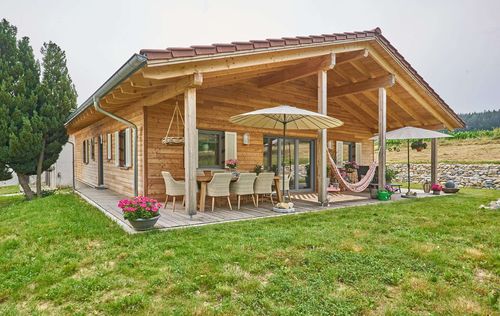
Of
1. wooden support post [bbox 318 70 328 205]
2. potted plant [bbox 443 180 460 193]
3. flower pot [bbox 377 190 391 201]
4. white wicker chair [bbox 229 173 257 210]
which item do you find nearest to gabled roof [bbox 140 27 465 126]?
wooden support post [bbox 318 70 328 205]

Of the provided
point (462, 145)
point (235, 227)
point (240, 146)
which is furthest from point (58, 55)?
point (462, 145)

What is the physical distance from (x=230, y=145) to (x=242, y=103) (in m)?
1.20

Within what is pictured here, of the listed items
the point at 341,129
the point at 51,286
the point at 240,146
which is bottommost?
the point at 51,286

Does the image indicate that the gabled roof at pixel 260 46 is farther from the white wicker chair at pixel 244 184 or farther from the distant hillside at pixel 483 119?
the distant hillside at pixel 483 119

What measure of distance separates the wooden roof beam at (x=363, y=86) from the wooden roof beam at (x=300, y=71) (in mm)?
2114

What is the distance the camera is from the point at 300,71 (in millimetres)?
7277

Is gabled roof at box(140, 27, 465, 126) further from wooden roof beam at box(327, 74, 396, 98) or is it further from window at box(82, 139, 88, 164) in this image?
window at box(82, 139, 88, 164)

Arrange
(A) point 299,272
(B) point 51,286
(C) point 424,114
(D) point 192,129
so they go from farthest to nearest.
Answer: (C) point 424,114, (D) point 192,129, (A) point 299,272, (B) point 51,286

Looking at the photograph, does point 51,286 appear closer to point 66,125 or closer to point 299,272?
point 299,272

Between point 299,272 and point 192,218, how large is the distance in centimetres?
253

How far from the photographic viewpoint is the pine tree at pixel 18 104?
8.66m

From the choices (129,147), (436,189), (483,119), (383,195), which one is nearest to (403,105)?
(436,189)

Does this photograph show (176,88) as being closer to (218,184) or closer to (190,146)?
(190,146)

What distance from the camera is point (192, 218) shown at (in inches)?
200
